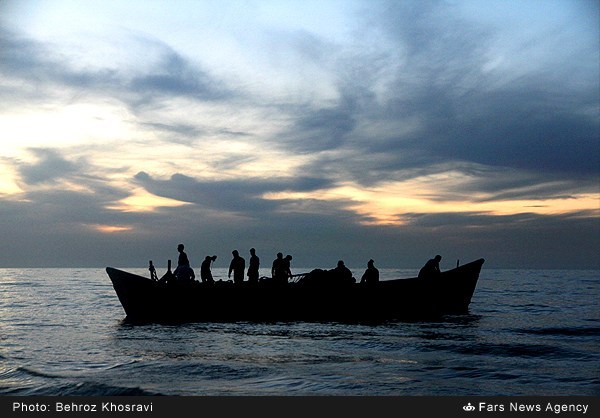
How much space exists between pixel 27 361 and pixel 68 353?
139 cm

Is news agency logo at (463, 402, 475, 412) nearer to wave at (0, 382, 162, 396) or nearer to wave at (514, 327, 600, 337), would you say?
wave at (0, 382, 162, 396)

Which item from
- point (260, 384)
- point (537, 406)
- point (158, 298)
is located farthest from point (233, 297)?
point (537, 406)

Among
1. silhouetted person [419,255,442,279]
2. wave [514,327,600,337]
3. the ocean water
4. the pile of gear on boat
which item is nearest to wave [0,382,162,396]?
the ocean water

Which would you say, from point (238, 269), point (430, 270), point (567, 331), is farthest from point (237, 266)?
point (567, 331)


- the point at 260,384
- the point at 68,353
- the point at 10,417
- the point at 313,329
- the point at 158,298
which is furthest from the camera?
the point at 158,298

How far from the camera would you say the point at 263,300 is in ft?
78.0

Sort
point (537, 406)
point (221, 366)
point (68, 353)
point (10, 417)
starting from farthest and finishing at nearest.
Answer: point (68, 353)
point (221, 366)
point (537, 406)
point (10, 417)

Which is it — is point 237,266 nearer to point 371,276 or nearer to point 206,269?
point 206,269

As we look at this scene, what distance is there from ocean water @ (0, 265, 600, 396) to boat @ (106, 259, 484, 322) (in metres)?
0.83

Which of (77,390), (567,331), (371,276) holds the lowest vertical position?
(567,331)

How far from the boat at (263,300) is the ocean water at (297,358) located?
83 centimetres

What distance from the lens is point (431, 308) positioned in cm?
2456

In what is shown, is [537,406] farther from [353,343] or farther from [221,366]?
[353,343]

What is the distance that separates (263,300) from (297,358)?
866 centimetres
